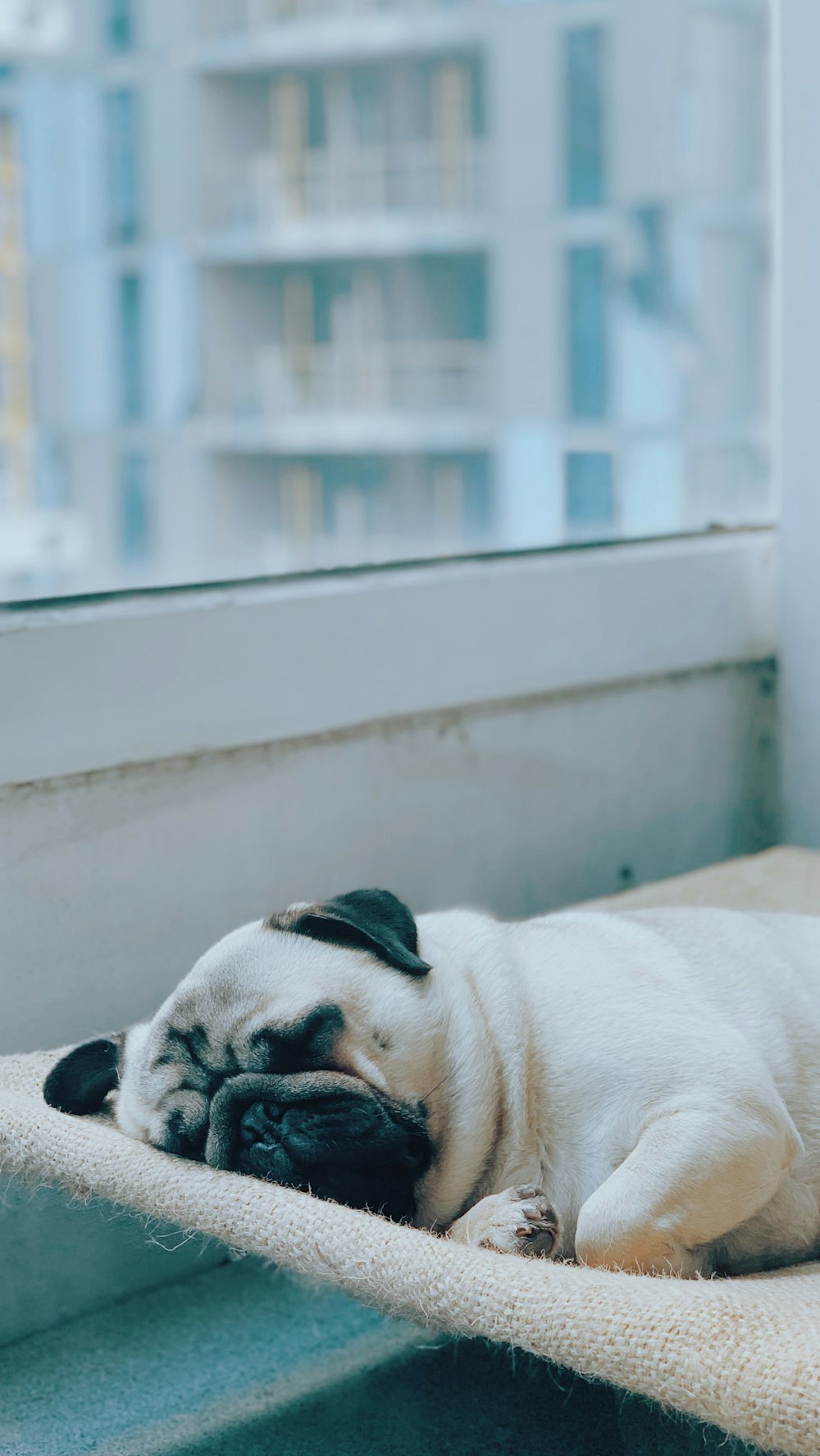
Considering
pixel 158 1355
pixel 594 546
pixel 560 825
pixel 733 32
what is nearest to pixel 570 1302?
pixel 158 1355

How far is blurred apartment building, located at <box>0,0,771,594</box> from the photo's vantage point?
69.1 inches

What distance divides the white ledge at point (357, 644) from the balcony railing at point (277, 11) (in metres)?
0.75

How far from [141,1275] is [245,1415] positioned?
11.7 inches

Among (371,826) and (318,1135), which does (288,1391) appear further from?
(371,826)

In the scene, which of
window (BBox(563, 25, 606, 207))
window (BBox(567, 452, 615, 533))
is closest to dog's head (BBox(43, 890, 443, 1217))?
window (BBox(567, 452, 615, 533))

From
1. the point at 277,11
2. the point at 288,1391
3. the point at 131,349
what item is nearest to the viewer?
the point at 288,1391

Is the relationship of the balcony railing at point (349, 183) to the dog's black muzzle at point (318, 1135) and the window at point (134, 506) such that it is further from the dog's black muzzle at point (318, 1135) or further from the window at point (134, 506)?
the dog's black muzzle at point (318, 1135)

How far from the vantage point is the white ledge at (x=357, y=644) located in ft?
4.92

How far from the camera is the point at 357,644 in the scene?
5.74ft

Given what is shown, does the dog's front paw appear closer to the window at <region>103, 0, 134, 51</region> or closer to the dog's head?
the dog's head

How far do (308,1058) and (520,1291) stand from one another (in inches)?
10.9

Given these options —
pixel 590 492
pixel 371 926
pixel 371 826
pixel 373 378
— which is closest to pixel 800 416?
pixel 590 492

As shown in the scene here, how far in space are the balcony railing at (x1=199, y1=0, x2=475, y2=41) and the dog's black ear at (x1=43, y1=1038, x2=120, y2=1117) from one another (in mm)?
1332

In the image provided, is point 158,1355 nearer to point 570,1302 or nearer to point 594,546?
point 570,1302
